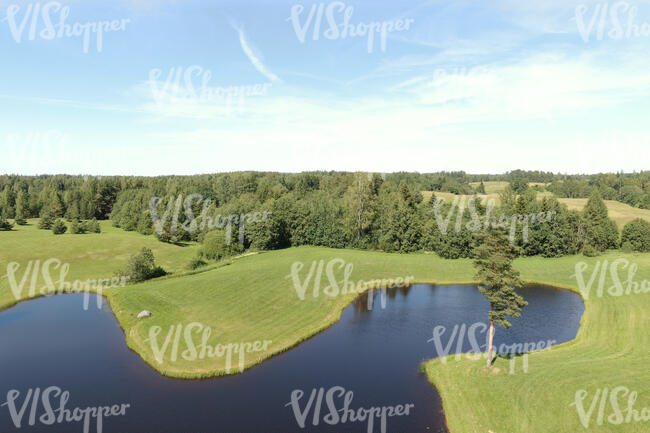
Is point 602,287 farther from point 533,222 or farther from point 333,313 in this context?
point 333,313

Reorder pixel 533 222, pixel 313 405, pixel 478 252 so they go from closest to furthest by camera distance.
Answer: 1. pixel 313 405
2. pixel 478 252
3. pixel 533 222

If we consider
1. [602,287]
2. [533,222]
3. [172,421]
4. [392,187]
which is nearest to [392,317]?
[172,421]

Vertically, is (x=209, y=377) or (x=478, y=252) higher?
(x=478, y=252)

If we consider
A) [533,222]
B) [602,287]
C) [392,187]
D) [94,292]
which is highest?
[392,187]

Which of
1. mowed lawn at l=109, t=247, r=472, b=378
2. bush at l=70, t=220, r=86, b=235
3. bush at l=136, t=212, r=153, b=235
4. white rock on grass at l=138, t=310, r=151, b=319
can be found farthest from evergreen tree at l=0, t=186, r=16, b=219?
white rock on grass at l=138, t=310, r=151, b=319

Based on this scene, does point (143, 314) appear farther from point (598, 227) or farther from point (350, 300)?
point (598, 227)

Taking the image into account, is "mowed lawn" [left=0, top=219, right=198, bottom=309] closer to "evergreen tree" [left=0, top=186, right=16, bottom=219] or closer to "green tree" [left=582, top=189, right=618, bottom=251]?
"evergreen tree" [left=0, top=186, right=16, bottom=219]

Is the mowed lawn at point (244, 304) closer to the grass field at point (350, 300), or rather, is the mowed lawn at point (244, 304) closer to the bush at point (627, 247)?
the grass field at point (350, 300)
